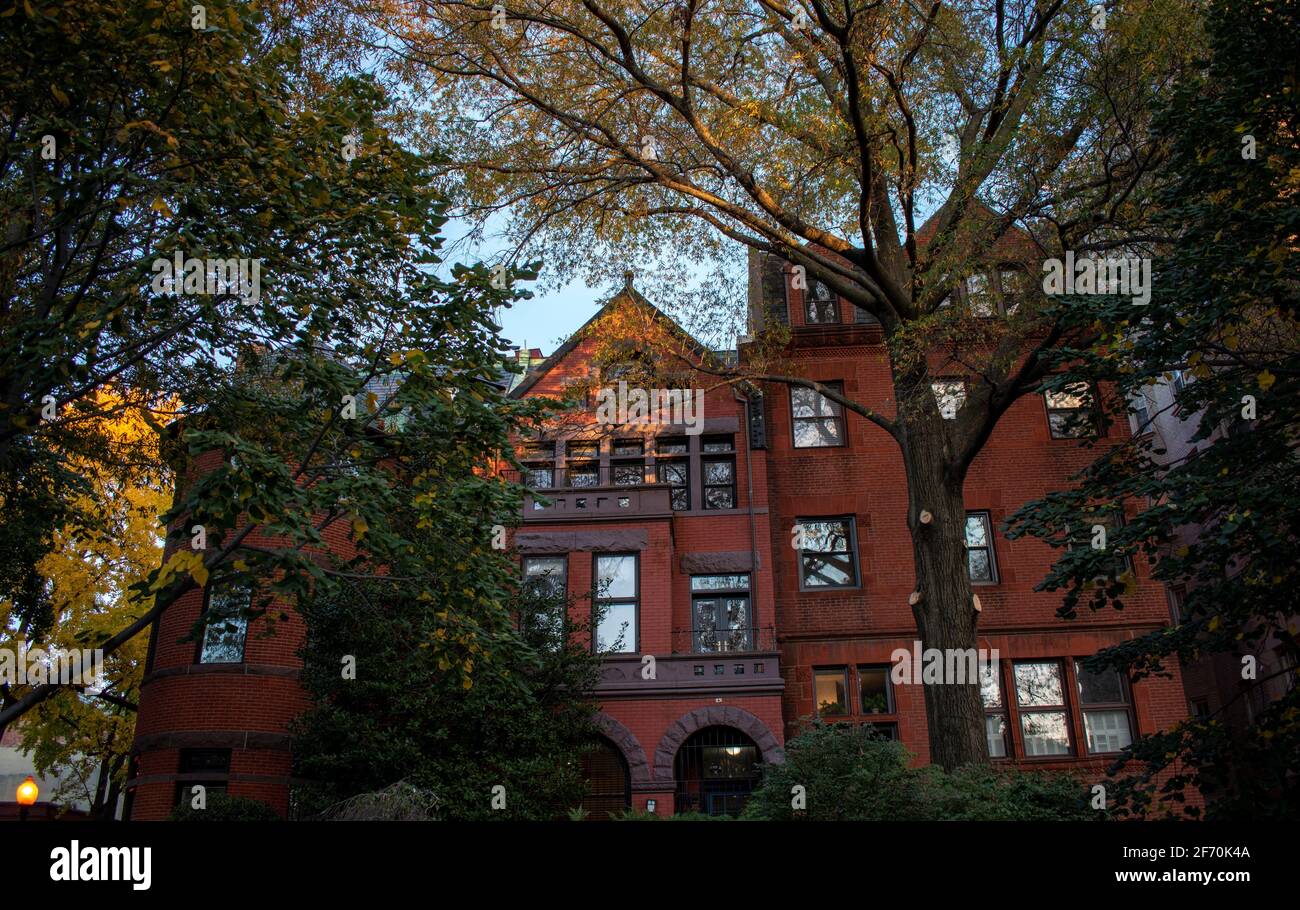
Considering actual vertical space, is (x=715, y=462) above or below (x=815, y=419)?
below

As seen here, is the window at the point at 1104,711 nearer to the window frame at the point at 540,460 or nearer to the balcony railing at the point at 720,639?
the balcony railing at the point at 720,639

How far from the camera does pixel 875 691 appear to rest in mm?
21562

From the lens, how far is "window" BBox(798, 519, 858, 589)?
22.7 m

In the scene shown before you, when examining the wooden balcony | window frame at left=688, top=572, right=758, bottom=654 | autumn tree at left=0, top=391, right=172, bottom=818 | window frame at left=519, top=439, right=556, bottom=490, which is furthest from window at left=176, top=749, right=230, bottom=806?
window frame at left=688, top=572, right=758, bottom=654

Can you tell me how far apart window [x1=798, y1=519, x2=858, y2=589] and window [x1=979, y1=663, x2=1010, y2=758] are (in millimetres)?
3704

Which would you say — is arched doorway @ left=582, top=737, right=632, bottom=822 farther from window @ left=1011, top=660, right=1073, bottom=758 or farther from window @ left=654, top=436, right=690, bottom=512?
window @ left=1011, top=660, right=1073, bottom=758

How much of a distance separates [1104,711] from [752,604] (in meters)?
8.51

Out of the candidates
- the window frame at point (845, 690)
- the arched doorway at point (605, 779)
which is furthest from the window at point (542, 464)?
the window frame at point (845, 690)

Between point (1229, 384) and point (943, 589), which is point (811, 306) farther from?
point (1229, 384)

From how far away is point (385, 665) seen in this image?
17672 mm

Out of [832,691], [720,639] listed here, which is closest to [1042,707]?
[832,691]

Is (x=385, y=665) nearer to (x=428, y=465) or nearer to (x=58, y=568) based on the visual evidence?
(x=428, y=465)

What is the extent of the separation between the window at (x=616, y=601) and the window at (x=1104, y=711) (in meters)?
10.6
